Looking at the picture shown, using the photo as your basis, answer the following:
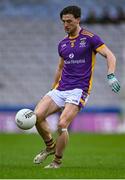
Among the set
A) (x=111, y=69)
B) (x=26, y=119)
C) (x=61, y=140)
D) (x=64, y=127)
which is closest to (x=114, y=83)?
(x=111, y=69)

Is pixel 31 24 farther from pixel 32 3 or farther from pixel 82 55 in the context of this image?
pixel 82 55

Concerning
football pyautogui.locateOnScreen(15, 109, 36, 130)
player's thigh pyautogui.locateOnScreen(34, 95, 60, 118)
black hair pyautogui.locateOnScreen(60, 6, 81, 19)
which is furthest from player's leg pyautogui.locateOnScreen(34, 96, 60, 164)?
black hair pyautogui.locateOnScreen(60, 6, 81, 19)

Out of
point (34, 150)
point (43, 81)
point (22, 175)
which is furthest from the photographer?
point (43, 81)

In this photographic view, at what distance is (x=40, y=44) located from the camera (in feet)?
112

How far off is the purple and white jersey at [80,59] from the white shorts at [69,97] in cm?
7

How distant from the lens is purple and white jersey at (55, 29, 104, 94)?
1137 centimetres

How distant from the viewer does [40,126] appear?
38.1 ft

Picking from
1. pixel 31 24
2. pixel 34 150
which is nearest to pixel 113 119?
pixel 31 24

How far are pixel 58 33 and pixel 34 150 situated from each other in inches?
664

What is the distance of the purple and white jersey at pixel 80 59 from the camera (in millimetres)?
11367

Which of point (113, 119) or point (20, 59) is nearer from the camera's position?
point (113, 119)

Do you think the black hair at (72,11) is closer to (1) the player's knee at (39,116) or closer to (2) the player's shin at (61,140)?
(1) the player's knee at (39,116)

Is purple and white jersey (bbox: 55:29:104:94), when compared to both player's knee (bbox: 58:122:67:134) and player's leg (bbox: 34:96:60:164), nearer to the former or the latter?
player's leg (bbox: 34:96:60:164)

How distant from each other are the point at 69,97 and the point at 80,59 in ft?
2.01
